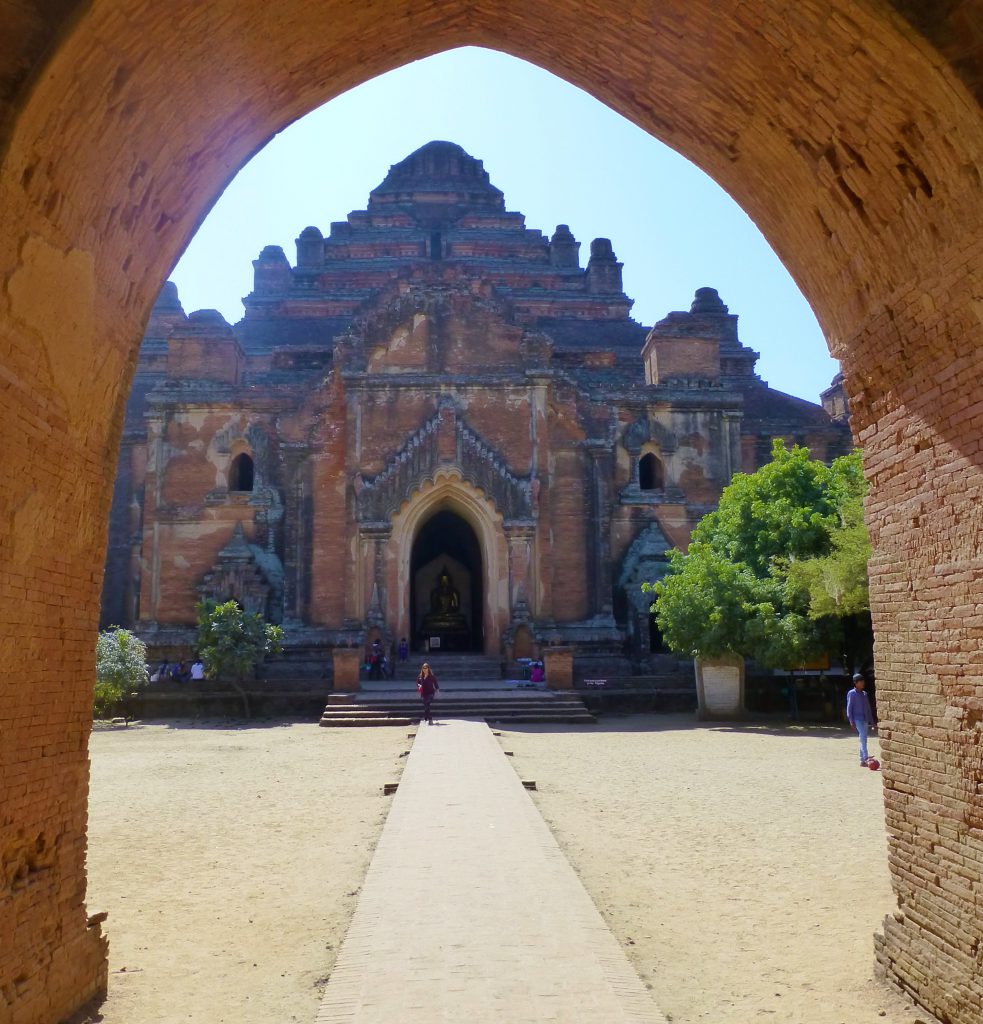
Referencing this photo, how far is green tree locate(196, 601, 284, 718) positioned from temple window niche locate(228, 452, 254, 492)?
636cm

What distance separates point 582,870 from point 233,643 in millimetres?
15378

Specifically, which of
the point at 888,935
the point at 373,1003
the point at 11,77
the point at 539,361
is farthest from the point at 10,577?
the point at 539,361

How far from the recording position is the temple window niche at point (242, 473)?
28812 millimetres

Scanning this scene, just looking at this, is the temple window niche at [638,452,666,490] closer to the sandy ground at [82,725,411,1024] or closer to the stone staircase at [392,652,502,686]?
the stone staircase at [392,652,502,686]

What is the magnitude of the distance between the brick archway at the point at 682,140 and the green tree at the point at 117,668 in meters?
15.9

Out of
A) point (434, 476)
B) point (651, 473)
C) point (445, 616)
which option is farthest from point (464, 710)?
point (651, 473)

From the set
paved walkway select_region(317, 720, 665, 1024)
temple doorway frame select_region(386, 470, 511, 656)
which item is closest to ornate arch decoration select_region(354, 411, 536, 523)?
temple doorway frame select_region(386, 470, 511, 656)

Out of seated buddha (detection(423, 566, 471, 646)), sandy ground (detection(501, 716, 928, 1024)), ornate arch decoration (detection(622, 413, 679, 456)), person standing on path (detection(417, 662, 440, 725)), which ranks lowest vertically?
sandy ground (detection(501, 716, 928, 1024))

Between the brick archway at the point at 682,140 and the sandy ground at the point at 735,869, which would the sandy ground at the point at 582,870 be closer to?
the sandy ground at the point at 735,869

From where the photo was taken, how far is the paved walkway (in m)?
5.05

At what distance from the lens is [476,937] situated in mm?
6172

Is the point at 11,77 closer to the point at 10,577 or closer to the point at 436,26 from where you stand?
the point at 10,577

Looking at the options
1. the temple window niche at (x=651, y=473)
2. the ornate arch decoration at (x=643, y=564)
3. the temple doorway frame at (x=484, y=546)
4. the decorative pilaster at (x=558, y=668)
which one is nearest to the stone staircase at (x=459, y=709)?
the decorative pilaster at (x=558, y=668)

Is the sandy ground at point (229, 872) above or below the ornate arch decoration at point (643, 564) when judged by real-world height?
below
